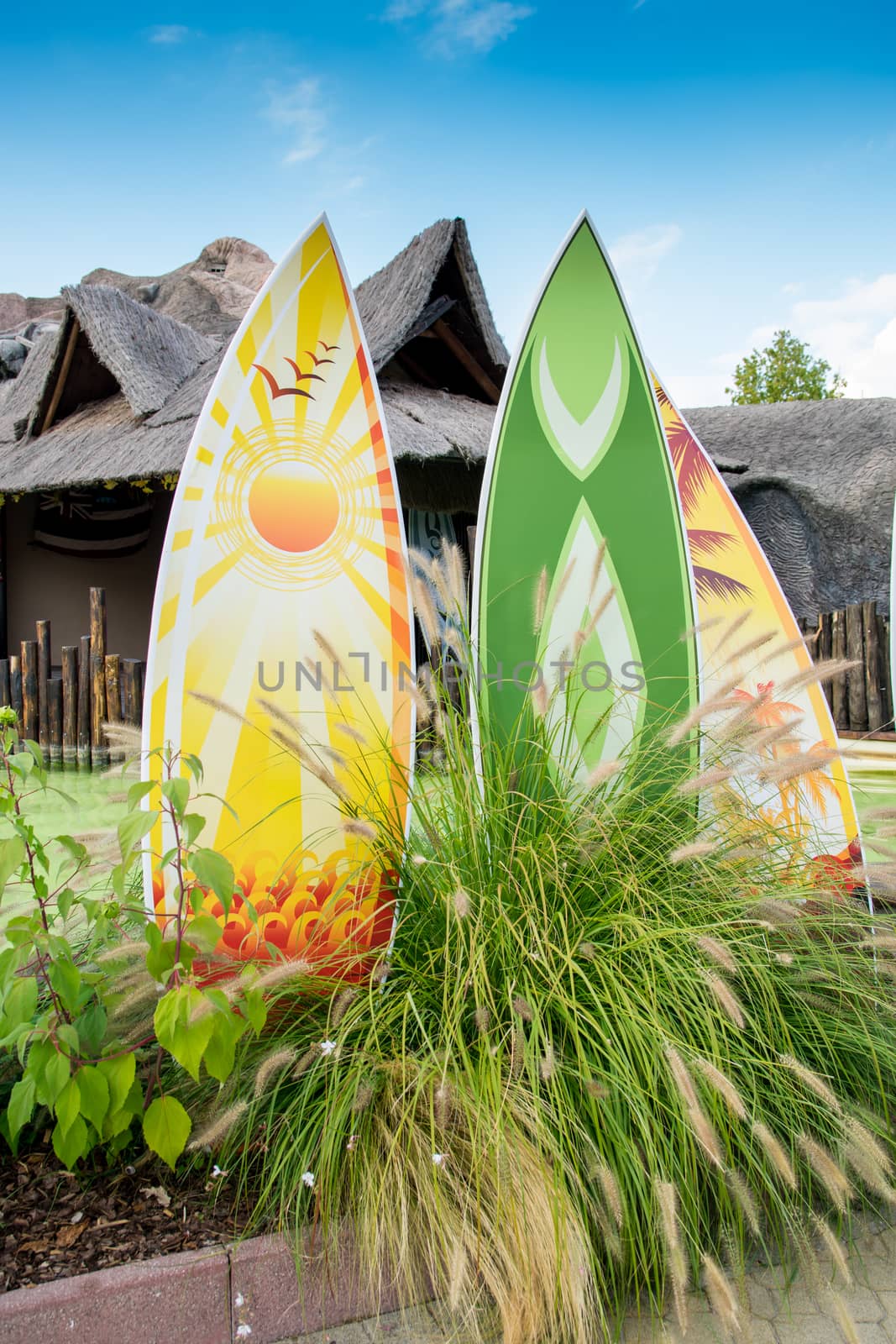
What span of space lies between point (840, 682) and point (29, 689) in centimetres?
611

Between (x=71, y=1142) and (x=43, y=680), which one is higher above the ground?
(x=43, y=680)

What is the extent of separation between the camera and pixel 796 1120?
1593mm

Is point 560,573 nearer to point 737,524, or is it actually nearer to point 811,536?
point 737,524

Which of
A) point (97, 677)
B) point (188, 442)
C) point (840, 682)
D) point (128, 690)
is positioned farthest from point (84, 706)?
point (840, 682)

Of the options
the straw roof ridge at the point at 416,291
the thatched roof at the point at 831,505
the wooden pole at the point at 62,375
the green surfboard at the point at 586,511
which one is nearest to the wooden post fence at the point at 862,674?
the straw roof ridge at the point at 416,291

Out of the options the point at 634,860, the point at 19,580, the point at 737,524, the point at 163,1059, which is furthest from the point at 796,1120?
the point at 19,580

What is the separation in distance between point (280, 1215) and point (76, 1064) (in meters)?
0.40

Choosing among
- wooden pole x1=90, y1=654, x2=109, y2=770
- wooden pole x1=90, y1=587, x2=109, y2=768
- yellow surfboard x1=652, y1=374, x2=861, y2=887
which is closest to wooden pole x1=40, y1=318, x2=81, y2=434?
wooden pole x1=90, y1=587, x2=109, y2=768

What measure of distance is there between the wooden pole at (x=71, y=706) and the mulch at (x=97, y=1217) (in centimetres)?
479

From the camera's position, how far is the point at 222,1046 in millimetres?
1492

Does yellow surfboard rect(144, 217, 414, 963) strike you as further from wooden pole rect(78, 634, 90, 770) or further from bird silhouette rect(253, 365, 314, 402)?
wooden pole rect(78, 634, 90, 770)

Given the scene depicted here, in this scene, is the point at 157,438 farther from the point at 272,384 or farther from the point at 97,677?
the point at 272,384

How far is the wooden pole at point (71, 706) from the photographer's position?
6168 mm

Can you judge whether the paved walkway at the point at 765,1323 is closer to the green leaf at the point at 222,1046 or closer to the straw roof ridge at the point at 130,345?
the green leaf at the point at 222,1046
